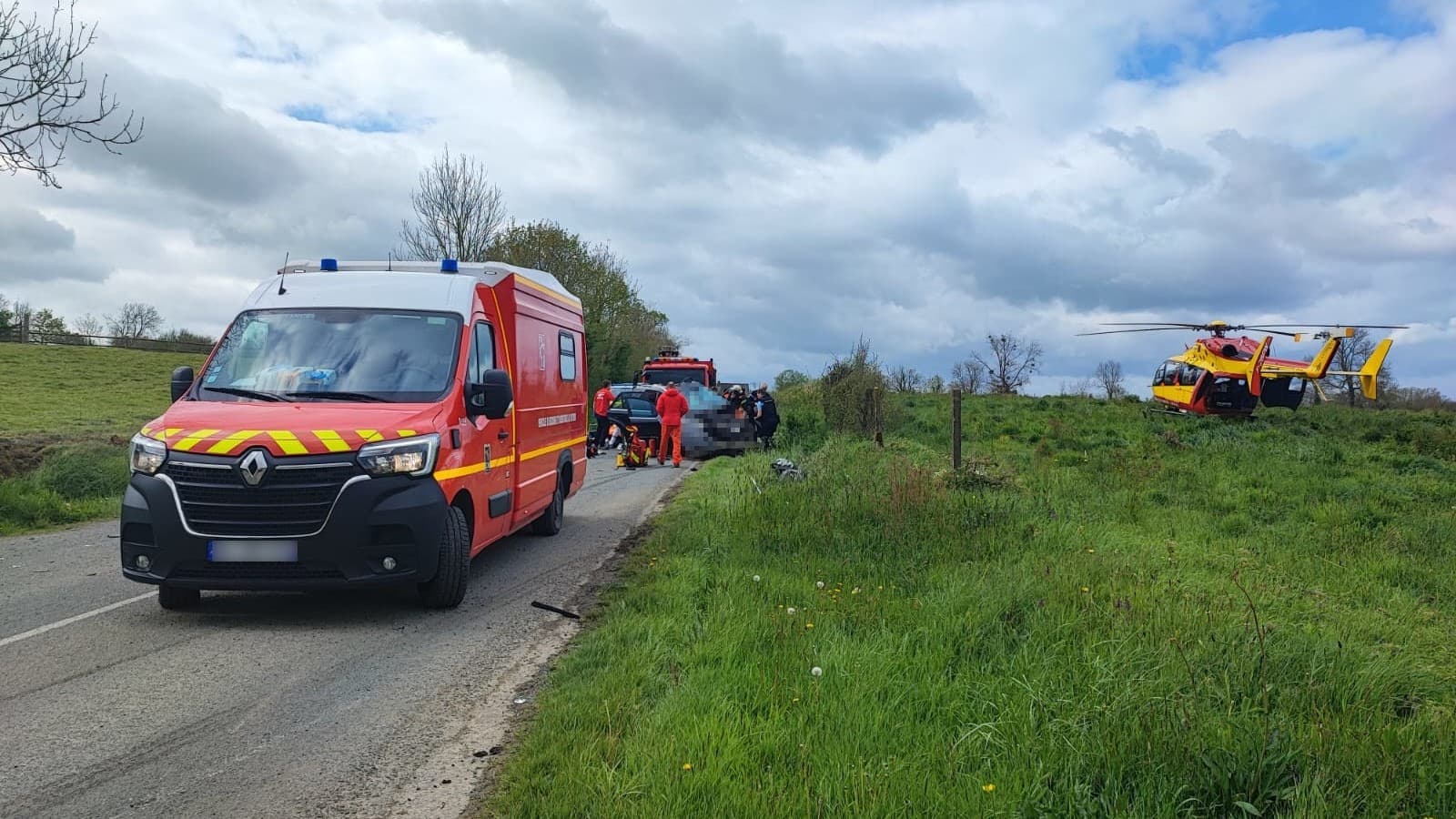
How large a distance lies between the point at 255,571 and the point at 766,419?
1657cm

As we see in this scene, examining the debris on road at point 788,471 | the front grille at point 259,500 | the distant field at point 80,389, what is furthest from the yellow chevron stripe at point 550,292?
the distant field at point 80,389

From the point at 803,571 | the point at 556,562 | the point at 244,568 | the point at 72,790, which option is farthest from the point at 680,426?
the point at 72,790

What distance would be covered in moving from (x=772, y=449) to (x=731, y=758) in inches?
693

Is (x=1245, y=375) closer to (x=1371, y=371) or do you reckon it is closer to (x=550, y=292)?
(x=1371, y=371)

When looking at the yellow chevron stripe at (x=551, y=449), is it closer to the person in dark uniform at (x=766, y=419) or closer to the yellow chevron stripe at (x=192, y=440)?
the yellow chevron stripe at (x=192, y=440)

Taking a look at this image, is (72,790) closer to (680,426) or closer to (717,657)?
(717,657)

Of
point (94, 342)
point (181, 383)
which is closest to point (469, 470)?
point (181, 383)

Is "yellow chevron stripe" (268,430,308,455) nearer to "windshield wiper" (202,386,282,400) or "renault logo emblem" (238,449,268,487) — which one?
"renault logo emblem" (238,449,268,487)

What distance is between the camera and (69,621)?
6.27 m

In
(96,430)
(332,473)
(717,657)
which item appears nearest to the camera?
(717,657)

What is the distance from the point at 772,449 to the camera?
21.2 metres

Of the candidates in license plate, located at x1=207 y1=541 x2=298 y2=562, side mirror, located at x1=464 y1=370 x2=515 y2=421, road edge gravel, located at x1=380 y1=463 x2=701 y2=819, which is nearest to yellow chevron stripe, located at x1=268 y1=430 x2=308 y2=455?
license plate, located at x1=207 y1=541 x2=298 y2=562

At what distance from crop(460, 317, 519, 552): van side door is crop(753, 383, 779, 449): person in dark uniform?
13911mm

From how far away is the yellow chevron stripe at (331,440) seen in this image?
588 centimetres
